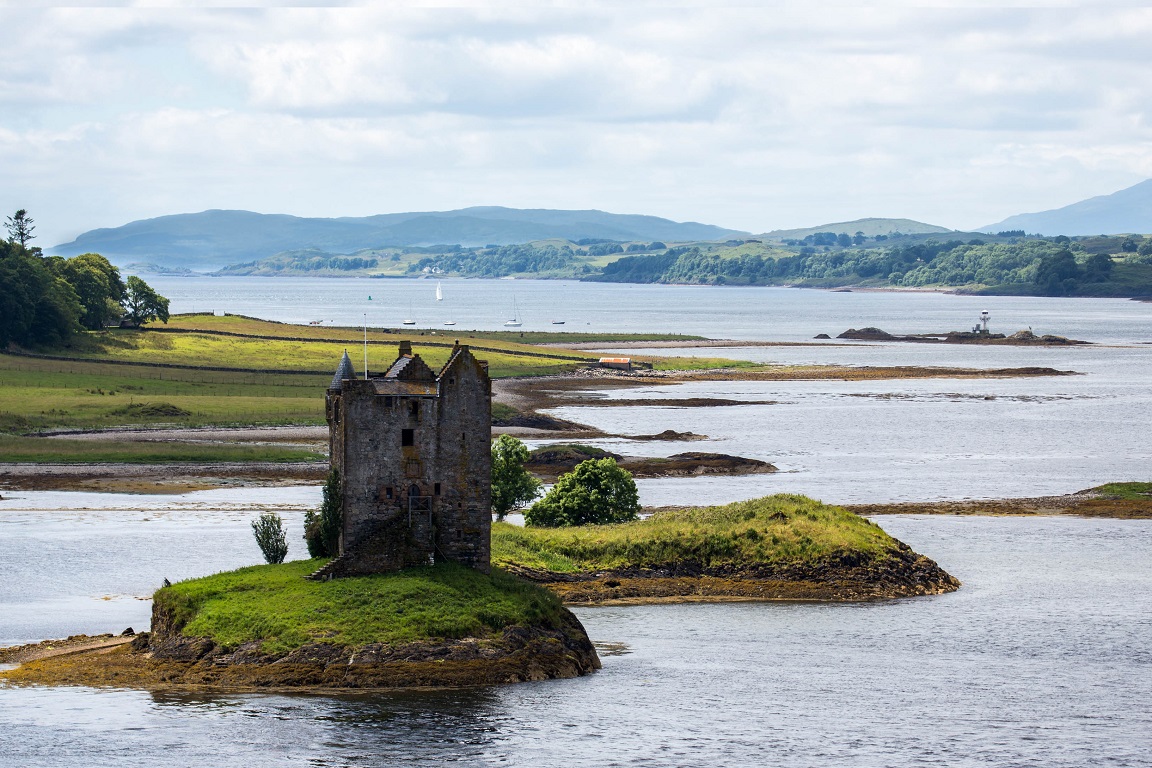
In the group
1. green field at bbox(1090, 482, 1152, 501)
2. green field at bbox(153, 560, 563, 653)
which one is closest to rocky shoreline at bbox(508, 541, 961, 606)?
green field at bbox(153, 560, 563, 653)

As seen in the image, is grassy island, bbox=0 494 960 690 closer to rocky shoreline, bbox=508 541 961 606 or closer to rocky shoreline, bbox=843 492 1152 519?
rocky shoreline, bbox=508 541 961 606

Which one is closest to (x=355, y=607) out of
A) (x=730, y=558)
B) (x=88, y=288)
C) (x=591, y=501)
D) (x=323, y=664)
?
(x=323, y=664)

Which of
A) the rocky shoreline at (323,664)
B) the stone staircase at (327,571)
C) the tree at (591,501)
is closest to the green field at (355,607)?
the stone staircase at (327,571)

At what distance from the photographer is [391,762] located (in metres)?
44.4

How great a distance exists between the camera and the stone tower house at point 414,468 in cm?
5409

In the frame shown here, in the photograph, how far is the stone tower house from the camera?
54.1m

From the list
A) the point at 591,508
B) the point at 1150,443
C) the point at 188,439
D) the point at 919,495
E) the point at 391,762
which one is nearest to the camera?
the point at 391,762

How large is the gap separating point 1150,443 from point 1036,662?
81393 millimetres

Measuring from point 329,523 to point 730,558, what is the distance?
926 inches

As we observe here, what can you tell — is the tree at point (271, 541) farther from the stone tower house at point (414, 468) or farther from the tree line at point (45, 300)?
the tree line at point (45, 300)

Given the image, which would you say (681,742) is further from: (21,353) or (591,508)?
(21,353)

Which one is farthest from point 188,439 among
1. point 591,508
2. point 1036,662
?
point 1036,662

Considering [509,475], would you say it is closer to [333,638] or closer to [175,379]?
[333,638]

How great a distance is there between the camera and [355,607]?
170 ft
